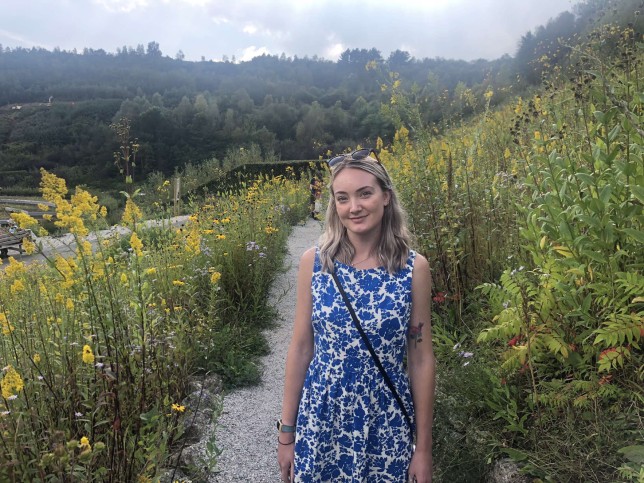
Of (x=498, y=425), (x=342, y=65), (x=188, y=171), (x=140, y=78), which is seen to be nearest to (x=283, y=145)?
(x=188, y=171)

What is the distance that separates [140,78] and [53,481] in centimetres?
9471

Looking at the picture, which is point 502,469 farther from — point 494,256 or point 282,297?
point 282,297

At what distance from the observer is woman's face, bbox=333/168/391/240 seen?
61.0 inches

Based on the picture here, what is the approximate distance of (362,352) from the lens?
5.04 ft

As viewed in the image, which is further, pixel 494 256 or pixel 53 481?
pixel 494 256

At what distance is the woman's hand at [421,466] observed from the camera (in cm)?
158

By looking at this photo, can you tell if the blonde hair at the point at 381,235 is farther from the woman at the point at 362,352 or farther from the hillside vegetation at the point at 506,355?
the hillside vegetation at the point at 506,355

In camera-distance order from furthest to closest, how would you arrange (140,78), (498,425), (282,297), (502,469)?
(140,78)
(282,297)
(498,425)
(502,469)

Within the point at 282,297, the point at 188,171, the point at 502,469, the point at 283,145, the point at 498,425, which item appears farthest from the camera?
the point at 283,145

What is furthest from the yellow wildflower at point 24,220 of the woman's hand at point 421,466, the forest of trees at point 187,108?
the forest of trees at point 187,108

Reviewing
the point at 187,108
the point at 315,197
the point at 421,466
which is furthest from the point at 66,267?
the point at 187,108

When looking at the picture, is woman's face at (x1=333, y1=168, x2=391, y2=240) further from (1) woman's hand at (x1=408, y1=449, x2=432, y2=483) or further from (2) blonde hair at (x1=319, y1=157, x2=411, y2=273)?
(1) woman's hand at (x1=408, y1=449, x2=432, y2=483)

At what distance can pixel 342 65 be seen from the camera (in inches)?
3088

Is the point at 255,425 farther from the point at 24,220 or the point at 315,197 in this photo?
the point at 315,197
